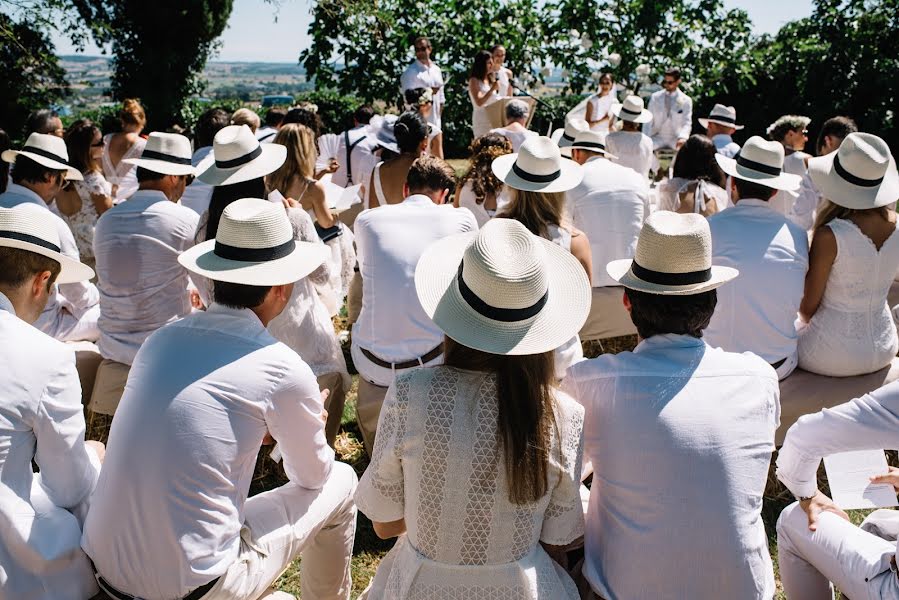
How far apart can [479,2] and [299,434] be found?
13087mm

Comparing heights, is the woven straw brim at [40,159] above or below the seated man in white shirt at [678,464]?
below

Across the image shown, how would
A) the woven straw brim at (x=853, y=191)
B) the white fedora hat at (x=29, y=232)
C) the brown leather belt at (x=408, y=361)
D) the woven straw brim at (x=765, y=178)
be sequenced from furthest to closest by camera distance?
the woven straw brim at (x=765, y=178)
the brown leather belt at (x=408, y=361)
the woven straw brim at (x=853, y=191)
the white fedora hat at (x=29, y=232)

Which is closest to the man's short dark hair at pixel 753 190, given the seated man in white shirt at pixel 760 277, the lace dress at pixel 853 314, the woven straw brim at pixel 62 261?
the seated man in white shirt at pixel 760 277

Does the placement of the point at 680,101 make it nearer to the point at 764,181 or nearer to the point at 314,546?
the point at 764,181

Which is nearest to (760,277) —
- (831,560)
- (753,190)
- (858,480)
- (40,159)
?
(753,190)

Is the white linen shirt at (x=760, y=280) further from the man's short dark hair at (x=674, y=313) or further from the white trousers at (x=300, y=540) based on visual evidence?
the white trousers at (x=300, y=540)

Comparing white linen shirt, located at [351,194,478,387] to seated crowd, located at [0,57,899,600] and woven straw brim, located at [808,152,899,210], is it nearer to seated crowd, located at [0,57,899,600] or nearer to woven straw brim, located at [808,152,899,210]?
seated crowd, located at [0,57,899,600]

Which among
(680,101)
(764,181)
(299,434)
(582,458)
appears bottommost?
(680,101)

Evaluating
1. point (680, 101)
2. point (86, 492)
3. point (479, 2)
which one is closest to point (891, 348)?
point (86, 492)

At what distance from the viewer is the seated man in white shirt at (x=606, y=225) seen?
5074 mm

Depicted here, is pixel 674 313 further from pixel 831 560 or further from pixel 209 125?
pixel 209 125

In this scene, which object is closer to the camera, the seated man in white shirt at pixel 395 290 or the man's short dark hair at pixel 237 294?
the man's short dark hair at pixel 237 294

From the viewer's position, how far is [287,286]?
260 cm

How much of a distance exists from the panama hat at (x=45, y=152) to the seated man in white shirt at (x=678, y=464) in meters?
3.71
